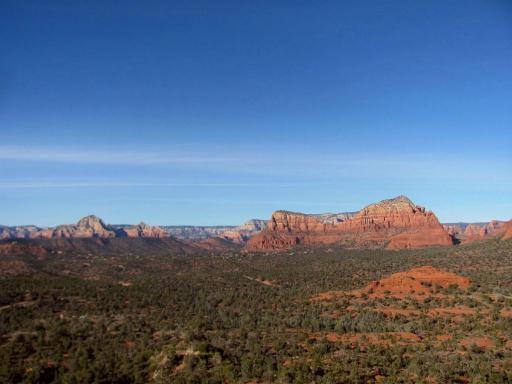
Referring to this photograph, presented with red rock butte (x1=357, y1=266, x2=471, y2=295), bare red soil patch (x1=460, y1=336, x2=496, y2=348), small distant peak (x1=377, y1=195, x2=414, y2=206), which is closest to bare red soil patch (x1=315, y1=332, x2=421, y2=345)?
bare red soil patch (x1=460, y1=336, x2=496, y2=348)

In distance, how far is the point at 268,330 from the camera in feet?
118

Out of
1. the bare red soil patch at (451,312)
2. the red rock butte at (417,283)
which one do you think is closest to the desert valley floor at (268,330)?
the bare red soil patch at (451,312)

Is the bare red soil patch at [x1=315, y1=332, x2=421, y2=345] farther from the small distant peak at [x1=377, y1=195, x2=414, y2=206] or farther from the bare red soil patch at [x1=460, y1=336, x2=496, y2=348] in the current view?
the small distant peak at [x1=377, y1=195, x2=414, y2=206]

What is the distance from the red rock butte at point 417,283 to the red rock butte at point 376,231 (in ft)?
256

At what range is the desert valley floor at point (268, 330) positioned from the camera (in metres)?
23.8

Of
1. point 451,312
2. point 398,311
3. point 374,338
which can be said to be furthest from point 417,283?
point 374,338

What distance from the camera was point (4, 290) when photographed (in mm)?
62375

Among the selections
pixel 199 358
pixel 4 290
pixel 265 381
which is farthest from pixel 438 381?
pixel 4 290

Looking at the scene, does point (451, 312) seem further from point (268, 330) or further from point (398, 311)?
point (268, 330)

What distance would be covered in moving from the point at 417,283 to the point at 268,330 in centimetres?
2640

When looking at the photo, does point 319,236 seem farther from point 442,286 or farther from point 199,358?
point 199,358

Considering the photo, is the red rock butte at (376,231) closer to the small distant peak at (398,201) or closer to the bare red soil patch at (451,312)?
the small distant peak at (398,201)

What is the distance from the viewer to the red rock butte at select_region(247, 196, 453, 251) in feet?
456

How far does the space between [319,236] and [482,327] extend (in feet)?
500
